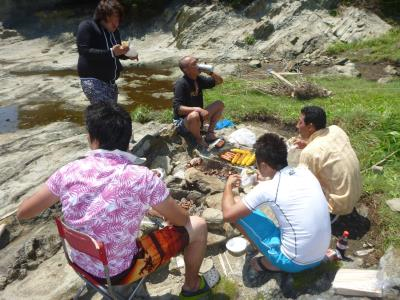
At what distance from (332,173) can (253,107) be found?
4.10m

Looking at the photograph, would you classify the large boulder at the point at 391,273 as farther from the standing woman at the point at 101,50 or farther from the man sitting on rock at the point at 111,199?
the standing woman at the point at 101,50

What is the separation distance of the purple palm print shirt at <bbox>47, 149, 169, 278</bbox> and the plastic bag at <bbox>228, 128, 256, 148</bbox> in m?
3.86

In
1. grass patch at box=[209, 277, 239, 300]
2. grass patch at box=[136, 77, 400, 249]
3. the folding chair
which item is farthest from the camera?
grass patch at box=[136, 77, 400, 249]

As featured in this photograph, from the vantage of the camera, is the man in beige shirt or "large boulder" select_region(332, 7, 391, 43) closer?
the man in beige shirt

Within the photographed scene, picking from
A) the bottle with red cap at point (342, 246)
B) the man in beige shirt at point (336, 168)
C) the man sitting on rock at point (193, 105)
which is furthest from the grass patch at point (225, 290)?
the man sitting on rock at point (193, 105)

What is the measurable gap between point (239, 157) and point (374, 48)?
386 inches

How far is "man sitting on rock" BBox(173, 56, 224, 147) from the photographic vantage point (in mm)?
6531

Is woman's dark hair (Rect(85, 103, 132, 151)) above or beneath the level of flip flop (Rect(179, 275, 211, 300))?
above

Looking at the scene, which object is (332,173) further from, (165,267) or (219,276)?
(165,267)

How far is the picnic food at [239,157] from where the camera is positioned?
21.0ft

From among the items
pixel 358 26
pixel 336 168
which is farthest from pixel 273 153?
pixel 358 26

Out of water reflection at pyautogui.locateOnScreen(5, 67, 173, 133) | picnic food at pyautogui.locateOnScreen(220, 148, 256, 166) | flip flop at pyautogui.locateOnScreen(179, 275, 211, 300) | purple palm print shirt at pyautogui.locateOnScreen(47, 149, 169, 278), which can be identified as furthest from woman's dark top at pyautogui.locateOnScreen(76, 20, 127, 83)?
water reflection at pyautogui.locateOnScreen(5, 67, 173, 133)

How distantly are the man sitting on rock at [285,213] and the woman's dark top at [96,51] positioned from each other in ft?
9.84

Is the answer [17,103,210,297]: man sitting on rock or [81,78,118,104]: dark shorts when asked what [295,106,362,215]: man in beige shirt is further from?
[81,78,118,104]: dark shorts
